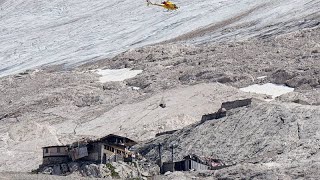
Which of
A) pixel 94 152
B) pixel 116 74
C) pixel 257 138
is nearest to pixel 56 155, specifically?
pixel 94 152

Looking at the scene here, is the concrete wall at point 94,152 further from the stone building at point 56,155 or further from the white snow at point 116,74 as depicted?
the white snow at point 116,74

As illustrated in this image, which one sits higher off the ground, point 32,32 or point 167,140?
point 167,140

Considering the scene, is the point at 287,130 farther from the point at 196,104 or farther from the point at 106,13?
the point at 106,13

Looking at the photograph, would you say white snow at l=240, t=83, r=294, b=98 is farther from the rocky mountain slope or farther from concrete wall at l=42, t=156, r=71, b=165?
concrete wall at l=42, t=156, r=71, b=165

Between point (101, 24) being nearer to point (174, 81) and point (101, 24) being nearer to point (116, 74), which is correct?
point (116, 74)

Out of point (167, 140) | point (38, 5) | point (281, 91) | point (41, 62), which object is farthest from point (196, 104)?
point (38, 5)
